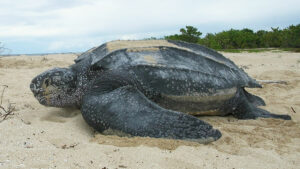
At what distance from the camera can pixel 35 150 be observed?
129 centimetres

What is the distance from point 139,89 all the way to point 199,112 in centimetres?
56

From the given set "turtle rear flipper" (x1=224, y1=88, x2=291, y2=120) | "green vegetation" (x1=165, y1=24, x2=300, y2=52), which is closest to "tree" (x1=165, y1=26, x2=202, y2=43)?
"green vegetation" (x1=165, y1=24, x2=300, y2=52)

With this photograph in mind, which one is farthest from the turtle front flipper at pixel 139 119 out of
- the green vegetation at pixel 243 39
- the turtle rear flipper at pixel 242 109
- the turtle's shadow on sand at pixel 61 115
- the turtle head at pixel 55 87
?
the green vegetation at pixel 243 39

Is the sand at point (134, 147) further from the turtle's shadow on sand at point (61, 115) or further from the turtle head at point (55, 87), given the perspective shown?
the turtle head at point (55, 87)

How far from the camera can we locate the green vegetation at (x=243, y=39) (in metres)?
12.1

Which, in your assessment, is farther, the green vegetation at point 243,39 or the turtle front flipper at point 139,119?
the green vegetation at point 243,39

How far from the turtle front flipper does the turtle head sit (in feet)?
1.60

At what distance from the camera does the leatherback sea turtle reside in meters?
1.66

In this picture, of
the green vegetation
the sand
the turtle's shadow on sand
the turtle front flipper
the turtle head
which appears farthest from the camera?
the green vegetation

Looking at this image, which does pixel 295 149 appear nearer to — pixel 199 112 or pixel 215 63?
pixel 199 112

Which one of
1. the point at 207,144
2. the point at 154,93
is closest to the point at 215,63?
the point at 154,93

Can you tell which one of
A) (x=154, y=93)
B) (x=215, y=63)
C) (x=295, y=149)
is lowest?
(x=295, y=149)

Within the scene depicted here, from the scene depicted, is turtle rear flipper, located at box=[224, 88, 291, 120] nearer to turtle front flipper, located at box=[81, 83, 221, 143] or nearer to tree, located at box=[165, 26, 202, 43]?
turtle front flipper, located at box=[81, 83, 221, 143]

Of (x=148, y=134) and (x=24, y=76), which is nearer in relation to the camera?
(x=148, y=134)
